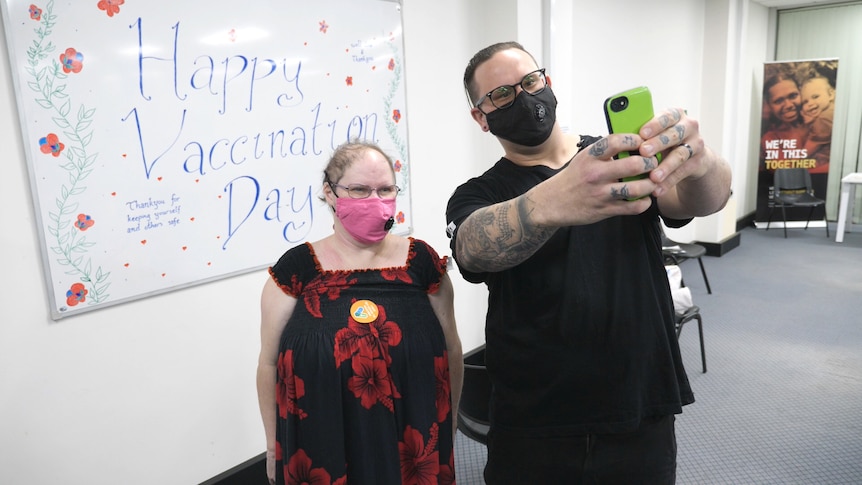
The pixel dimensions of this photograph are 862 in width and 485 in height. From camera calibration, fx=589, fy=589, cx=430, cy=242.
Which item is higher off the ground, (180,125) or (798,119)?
(180,125)

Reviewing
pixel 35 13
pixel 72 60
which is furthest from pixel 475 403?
pixel 35 13

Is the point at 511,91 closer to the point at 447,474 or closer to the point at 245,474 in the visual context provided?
the point at 447,474

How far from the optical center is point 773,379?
339cm

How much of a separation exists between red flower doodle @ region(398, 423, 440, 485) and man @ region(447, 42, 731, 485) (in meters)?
0.34

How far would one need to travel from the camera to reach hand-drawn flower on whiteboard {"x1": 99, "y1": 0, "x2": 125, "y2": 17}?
6.10ft

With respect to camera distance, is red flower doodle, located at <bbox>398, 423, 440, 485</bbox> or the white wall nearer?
red flower doodle, located at <bbox>398, 423, 440, 485</bbox>

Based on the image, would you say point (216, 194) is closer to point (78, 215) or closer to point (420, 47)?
Result: point (78, 215)

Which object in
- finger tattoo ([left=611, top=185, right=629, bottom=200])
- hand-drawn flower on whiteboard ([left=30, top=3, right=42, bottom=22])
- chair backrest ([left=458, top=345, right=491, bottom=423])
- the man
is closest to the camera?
finger tattoo ([left=611, top=185, right=629, bottom=200])

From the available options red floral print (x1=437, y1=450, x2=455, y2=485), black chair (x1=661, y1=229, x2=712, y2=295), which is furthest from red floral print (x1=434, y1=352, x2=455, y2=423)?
black chair (x1=661, y1=229, x2=712, y2=295)

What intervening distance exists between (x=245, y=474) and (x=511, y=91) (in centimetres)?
197

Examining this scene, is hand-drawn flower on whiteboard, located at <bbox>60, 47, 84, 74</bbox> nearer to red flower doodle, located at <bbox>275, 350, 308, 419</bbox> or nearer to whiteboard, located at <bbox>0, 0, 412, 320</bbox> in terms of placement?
whiteboard, located at <bbox>0, 0, 412, 320</bbox>

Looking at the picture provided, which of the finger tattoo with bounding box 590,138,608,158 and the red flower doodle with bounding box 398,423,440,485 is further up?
the finger tattoo with bounding box 590,138,608,158

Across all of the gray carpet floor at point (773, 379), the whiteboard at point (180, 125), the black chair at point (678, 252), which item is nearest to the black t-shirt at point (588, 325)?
the whiteboard at point (180, 125)

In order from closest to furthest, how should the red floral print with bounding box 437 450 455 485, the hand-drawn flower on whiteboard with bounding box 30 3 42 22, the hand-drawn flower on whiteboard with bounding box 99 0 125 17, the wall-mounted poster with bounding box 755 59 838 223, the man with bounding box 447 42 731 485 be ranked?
the man with bounding box 447 42 731 485, the red floral print with bounding box 437 450 455 485, the hand-drawn flower on whiteboard with bounding box 30 3 42 22, the hand-drawn flower on whiteboard with bounding box 99 0 125 17, the wall-mounted poster with bounding box 755 59 838 223
